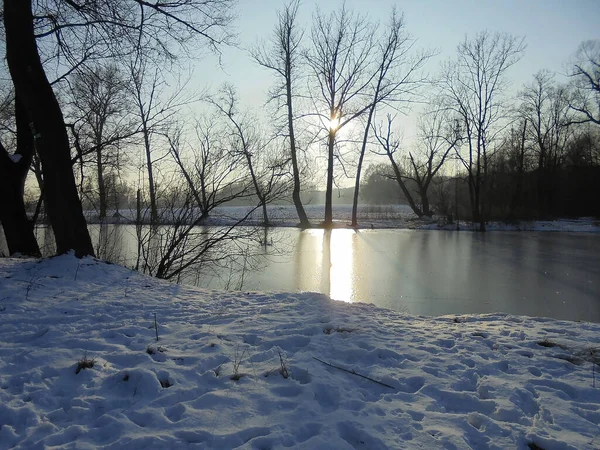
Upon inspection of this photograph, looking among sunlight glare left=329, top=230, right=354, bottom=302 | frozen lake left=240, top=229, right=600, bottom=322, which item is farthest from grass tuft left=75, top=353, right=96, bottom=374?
frozen lake left=240, top=229, right=600, bottom=322

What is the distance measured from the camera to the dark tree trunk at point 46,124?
481cm

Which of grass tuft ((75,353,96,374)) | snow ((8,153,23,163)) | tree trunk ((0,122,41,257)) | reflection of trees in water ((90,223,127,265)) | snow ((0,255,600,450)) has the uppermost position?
snow ((8,153,23,163))

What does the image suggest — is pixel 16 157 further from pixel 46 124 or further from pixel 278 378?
pixel 278 378

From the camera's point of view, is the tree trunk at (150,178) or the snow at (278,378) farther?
the tree trunk at (150,178)

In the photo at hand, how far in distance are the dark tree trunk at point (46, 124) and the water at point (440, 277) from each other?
224 centimetres

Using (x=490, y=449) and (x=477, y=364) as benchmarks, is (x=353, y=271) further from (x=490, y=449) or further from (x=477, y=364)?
(x=490, y=449)

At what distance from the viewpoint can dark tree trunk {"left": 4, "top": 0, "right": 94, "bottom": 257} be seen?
481 centimetres

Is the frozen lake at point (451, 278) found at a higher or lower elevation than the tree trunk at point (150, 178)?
lower

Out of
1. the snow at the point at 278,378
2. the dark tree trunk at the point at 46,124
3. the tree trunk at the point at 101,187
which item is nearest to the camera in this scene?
the snow at the point at 278,378

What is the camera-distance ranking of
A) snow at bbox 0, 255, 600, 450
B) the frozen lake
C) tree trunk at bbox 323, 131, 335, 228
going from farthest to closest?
1. tree trunk at bbox 323, 131, 335, 228
2. the frozen lake
3. snow at bbox 0, 255, 600, 450

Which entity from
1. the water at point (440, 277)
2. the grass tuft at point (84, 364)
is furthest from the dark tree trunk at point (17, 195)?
the grass tuft at point (84, 364)

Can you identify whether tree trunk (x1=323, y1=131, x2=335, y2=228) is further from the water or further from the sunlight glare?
the water

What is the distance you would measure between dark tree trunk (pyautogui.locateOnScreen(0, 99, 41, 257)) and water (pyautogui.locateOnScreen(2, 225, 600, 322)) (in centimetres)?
173

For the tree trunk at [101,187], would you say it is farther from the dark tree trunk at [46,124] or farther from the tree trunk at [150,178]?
the dark tree trunk at [46,124]
